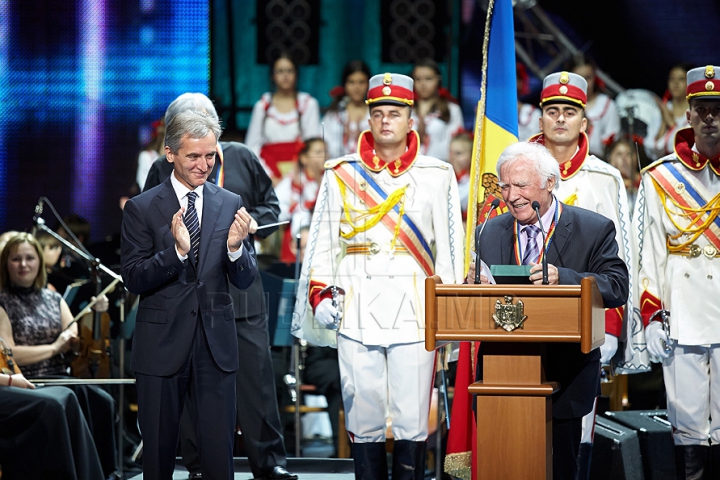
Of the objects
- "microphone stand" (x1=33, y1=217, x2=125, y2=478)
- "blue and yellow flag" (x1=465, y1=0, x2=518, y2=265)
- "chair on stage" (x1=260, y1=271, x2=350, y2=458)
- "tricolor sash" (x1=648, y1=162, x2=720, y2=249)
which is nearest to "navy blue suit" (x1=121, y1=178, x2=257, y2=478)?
"blue and yellow flag" (x1=465, y1=0, x2=518, y2=265)

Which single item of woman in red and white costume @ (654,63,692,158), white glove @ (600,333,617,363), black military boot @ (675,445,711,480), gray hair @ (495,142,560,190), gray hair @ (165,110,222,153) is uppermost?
woman in red and white costume @ (654,63,692,158)

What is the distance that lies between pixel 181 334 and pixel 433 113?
4382 millimetres

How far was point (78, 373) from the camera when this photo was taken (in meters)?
5.80

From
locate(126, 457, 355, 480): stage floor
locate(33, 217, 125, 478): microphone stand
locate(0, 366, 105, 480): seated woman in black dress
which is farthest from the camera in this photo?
locate(33, 217, 125, 478): microphone stand

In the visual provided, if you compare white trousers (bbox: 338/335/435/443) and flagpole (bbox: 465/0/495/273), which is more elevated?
flagpole (bbox: 465/0/495/273)

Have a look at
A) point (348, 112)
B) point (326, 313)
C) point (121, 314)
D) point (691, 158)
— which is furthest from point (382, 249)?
point (348, 112)

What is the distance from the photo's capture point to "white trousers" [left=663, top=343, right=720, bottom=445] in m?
4.61

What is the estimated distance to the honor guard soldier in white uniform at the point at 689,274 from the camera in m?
4.62

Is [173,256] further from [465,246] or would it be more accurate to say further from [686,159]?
[686,159]

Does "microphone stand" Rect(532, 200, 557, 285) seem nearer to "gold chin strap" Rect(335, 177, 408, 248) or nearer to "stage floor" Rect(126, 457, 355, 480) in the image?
"gold chin strap" Rect(335, 177, 408, 248)

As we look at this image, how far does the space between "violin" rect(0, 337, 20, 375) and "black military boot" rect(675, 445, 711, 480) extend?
3.34 m

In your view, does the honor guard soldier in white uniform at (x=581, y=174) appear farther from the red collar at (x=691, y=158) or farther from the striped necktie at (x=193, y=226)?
the striped necktie at (x=193, y=226)

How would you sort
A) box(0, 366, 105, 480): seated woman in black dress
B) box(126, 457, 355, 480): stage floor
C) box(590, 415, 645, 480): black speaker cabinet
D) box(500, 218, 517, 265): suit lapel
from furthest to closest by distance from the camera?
box(126, 457, 355, 480): stage floor → box(590, 415, 645, 480): black speaker cabinet → box(0, 366, 105, 480): seated woman in black dress → box(500, 218, 517, 265): suit lapel

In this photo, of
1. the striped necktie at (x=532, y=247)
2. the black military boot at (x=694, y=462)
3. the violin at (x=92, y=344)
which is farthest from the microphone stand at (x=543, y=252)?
the violin at (x=92, y=344)
